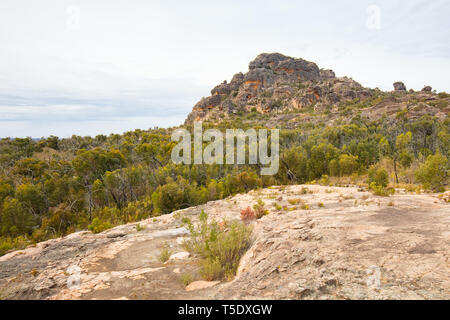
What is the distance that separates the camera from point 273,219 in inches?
242

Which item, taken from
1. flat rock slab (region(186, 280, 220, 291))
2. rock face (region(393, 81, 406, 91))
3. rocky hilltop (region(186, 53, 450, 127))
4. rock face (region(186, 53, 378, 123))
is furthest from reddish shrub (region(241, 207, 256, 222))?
rock face (region(393, 81, 406, 91))

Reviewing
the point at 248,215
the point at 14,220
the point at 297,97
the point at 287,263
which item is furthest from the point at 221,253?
A: the point at 297,97

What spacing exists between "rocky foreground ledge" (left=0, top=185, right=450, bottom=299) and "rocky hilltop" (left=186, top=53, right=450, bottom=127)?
92.6 feet

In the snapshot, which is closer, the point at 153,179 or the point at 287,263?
the point at 287,263

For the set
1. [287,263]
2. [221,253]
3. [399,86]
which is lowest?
[221,253]

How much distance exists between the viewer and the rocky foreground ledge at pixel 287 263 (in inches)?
109

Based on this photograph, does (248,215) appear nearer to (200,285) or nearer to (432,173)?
(200,285)

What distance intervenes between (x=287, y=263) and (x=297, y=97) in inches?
2146

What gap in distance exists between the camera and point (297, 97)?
53.0 m

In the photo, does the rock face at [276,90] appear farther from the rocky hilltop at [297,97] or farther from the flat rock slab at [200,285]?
the flat rock slab at [200,285]

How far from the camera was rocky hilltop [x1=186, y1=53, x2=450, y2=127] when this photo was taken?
110ft

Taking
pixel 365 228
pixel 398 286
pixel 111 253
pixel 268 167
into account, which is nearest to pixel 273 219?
pixel 365 228

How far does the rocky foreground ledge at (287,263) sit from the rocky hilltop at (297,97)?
28.2m
